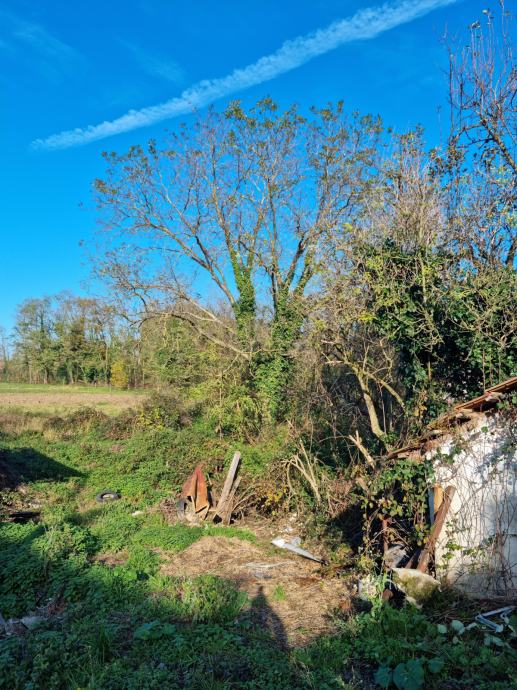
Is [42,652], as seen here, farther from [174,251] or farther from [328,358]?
[174,251]

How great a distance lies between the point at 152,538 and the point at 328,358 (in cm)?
529

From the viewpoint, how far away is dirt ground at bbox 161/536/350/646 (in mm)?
6078

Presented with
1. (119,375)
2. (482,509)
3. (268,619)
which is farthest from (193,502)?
(119,375)

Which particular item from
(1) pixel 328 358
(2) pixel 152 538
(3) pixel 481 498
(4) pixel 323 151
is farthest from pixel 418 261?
(4) pixel 323 151

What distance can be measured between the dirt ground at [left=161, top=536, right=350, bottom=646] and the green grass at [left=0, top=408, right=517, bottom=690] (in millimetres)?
213

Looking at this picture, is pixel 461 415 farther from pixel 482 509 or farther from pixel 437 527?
pixel 437 527

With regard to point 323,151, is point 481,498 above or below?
below

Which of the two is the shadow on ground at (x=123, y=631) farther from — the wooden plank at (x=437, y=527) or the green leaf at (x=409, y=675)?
the wooden plank at (x=437, y=527)

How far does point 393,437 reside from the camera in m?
8.84

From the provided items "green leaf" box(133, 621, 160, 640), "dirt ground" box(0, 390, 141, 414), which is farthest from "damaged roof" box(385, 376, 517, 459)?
"dirt ground" box(0, 390, 141, 414)

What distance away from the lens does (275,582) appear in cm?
768

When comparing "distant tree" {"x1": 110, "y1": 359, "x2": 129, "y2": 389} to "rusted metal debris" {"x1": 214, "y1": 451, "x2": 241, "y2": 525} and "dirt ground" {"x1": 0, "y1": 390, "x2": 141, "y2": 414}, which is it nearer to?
"dirt ground" {"x1": 0, "y1": 390, "x2": 141, "y2": 414}

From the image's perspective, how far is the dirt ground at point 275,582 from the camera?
608 cm

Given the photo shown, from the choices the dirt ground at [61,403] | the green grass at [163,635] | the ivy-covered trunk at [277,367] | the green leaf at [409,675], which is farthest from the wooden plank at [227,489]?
the dirt ground at [61,403]
